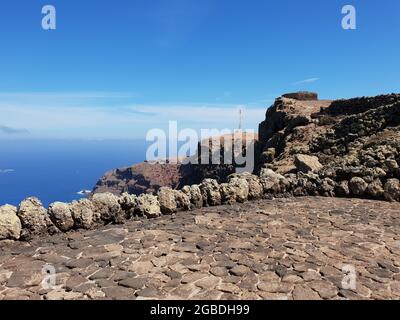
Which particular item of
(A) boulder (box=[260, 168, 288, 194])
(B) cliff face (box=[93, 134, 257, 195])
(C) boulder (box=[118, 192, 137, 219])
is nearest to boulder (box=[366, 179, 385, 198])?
(A) boulder (box=[260, 168, 288, 194])

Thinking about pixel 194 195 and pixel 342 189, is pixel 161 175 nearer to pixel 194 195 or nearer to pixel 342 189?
pixel 342 189

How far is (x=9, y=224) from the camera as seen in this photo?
7.63m

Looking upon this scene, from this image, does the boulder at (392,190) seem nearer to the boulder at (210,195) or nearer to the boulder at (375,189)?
the boulder at (375,189)

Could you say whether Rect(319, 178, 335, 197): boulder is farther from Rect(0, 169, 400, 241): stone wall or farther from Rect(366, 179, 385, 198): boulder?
Rect(366, 179, 385, 198): boulder

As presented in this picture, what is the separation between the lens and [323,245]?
797 cm

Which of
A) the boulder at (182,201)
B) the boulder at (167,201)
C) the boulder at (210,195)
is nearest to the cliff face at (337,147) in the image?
the boulder at (210,195)

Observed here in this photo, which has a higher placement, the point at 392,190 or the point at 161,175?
the point at 392,190

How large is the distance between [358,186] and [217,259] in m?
8.18

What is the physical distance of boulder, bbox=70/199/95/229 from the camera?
8.82 meters

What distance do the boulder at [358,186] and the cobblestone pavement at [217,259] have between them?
8.59 ft

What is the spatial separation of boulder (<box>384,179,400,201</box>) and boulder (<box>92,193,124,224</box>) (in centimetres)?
932

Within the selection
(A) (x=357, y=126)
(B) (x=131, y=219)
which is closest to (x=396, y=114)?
(A) (x=357, y=126)

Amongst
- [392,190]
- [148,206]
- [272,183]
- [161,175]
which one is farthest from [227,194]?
[161,175]
